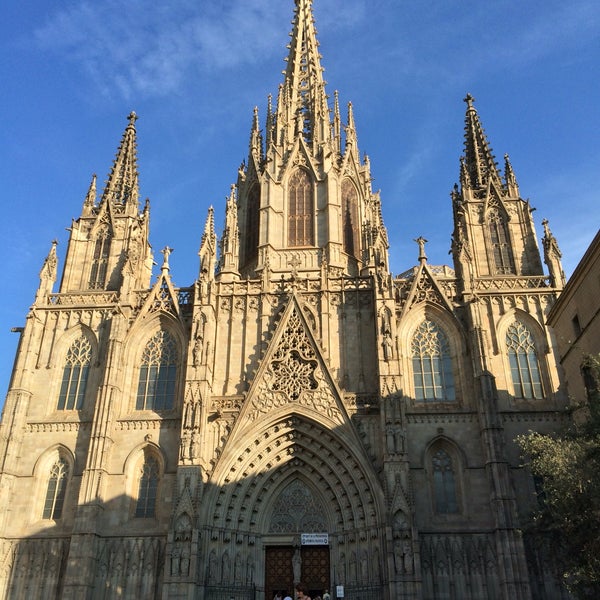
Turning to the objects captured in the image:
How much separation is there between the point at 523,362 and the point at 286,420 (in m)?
10.7

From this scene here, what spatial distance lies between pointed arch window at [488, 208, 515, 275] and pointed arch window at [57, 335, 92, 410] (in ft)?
65.5

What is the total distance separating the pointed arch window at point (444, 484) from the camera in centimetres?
2570

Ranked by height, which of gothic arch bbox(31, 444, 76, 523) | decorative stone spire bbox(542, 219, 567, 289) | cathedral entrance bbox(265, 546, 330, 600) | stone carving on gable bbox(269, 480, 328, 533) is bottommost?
cathedral entrance bbox(265, 546, 330, 600)

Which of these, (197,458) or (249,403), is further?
(249,403)

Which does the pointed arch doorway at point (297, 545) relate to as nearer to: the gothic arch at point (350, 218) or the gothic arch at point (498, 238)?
the gothic arch at point (350, 218)

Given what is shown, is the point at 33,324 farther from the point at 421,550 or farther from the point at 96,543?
the point at 421,550

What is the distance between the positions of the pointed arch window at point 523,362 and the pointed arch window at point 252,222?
13.7 m

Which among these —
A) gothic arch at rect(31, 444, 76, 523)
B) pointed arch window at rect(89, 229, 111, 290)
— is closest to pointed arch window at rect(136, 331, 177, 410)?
gothic arch at rect(31, 444, 76, 523)

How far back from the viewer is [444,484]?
26.1m

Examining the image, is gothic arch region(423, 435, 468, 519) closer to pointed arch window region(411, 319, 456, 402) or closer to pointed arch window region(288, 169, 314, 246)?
pointed arch window region(411, 319, 456, 402)

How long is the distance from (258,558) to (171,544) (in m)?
3.74

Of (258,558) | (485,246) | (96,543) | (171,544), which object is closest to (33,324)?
(96,543)

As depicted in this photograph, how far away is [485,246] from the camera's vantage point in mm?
31984

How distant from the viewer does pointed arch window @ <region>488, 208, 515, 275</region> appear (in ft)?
103
